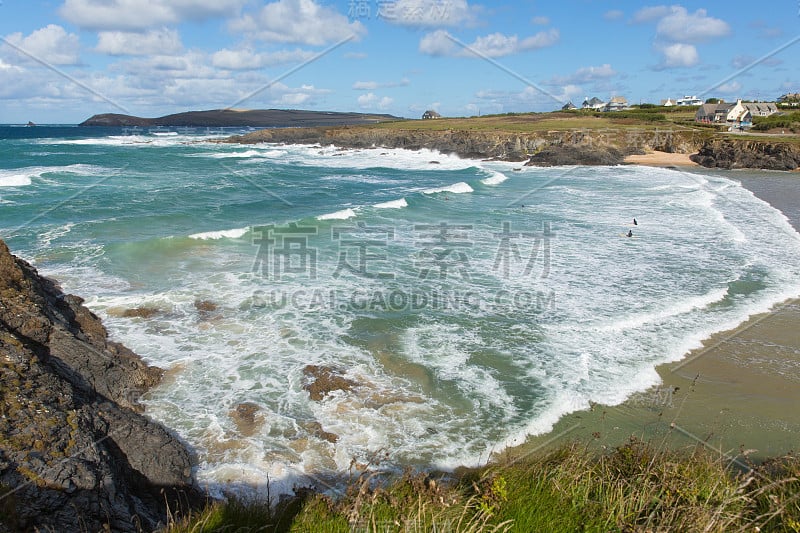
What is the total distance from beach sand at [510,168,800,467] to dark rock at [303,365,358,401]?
346 centimetres

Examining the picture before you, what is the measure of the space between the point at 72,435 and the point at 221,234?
53.4 feet

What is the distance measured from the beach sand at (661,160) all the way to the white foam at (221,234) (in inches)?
1822

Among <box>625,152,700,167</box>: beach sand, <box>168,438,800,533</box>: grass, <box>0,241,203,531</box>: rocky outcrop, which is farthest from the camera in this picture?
<box>625,152,700,167</box>: beach sand

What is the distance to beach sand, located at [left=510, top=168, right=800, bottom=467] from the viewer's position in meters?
7.79

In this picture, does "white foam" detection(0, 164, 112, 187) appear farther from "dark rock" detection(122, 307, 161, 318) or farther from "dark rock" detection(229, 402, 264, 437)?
"dark rock" detection(229, 402, 264, 437)

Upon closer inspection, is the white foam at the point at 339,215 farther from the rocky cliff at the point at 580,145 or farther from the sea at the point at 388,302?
the rocky cliff at the point at 580,145

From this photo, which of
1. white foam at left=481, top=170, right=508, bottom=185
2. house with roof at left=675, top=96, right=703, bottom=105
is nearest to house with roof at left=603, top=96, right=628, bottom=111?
house with roof at left=675, top=96, right=703, bottom=105

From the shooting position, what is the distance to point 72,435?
18.5ft

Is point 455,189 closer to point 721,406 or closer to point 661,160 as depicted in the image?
point 721,406

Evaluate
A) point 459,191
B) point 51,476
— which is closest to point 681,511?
point 51,476

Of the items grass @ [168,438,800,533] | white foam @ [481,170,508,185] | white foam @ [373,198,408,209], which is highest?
white foam @ [481,170,508,185]

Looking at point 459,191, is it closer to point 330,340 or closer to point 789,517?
point 330,340

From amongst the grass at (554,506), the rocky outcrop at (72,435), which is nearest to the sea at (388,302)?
the grass at (554,506)

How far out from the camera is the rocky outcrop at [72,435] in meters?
4.69
